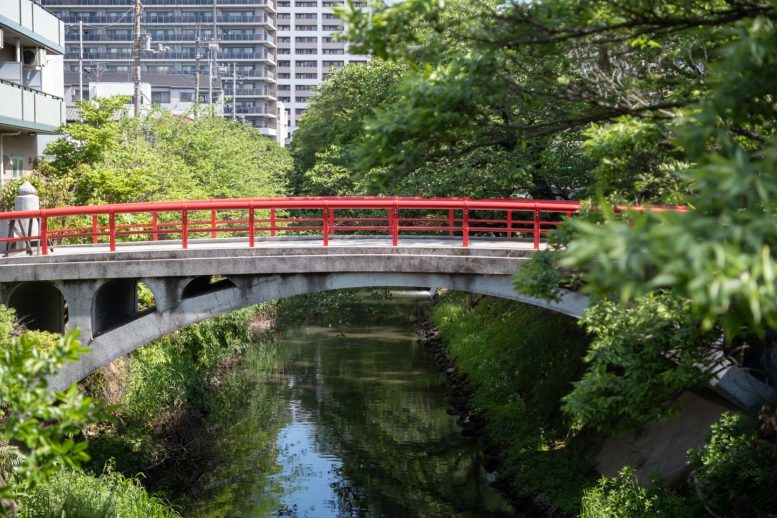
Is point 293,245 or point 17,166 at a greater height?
point 17,166

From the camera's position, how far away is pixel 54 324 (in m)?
23.5

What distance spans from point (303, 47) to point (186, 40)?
23887 mm

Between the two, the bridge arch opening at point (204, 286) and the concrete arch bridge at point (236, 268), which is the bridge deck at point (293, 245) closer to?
the concrete arch bridge at point (236, 268)

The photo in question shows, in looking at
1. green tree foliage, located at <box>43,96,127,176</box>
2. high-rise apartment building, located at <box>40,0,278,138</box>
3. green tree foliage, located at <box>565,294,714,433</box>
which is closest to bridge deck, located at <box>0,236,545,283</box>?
green tree foliage, located at <box>565,294,714,433</box>

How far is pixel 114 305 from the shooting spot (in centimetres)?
2238

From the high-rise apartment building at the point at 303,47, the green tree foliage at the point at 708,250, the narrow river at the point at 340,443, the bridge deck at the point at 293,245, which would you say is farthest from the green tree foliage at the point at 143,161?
the high-rise apartment building at the point at 303,47

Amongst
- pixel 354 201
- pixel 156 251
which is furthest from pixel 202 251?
pixel 354 201

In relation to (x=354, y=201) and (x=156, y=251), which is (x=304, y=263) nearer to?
(x=354, y=201)

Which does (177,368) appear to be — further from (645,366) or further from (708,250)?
(708,250)

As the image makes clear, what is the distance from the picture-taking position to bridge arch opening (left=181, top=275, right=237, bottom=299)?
21.0m

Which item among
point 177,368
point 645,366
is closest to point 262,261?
point 177,368

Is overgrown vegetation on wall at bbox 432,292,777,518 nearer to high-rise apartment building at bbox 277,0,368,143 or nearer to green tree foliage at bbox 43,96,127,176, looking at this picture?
green tree foliage at bbox 43,96,127,176

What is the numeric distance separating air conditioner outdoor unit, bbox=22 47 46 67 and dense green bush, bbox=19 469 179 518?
753 inches

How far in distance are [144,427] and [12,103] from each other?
1122cm
